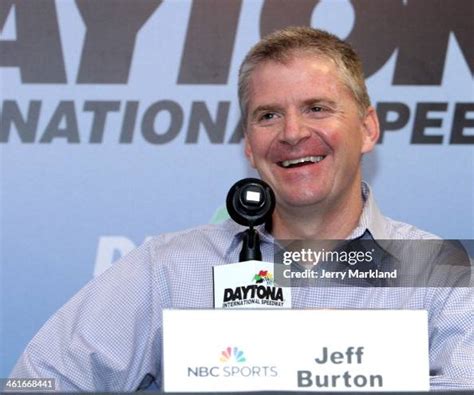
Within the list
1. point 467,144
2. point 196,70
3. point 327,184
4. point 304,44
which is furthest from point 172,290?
point 467,144

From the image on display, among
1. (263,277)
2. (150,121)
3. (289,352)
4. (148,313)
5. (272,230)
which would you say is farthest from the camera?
(150,121)

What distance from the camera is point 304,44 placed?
2584 millimetres

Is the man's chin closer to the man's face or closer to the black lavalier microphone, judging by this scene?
the man's face

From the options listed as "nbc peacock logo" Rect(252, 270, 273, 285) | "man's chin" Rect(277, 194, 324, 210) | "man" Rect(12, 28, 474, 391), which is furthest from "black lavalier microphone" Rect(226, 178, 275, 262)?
"man's chin" Rect(277, 194, 324, 210)

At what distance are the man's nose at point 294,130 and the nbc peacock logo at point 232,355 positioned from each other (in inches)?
34.6

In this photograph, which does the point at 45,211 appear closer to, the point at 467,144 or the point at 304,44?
the point at 304,44

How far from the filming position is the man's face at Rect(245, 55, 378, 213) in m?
2.53

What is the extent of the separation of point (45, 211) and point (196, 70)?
58cm

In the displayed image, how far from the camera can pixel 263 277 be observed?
184 cm

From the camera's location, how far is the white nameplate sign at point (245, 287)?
1.81 metres

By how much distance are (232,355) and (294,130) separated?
0.90 metres

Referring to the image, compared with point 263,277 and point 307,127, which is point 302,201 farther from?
point 263,277

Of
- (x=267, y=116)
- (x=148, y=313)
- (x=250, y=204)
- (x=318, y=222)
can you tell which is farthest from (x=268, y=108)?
(x=250, y=204)
